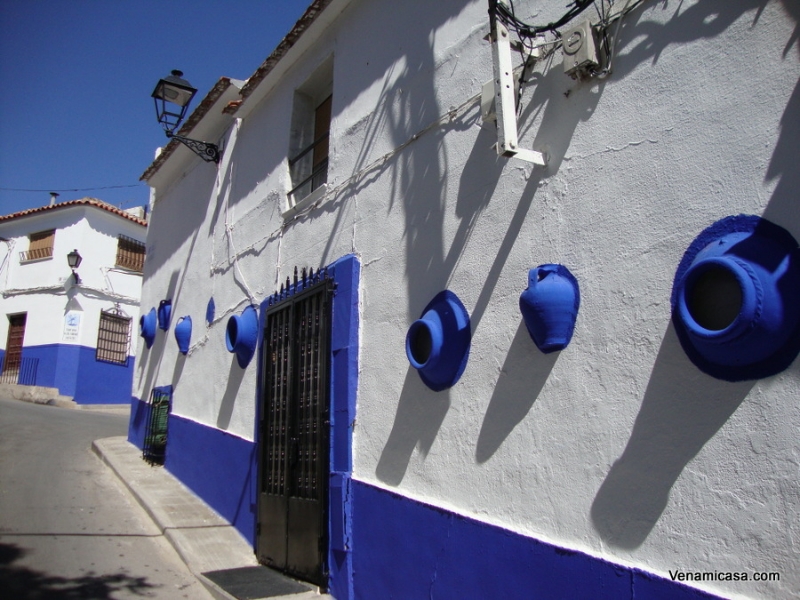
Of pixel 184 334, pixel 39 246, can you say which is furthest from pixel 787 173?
pixel 39 246

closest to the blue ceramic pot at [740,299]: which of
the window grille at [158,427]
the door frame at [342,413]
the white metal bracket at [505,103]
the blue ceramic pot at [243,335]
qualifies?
the white metal bracket at [505,103]

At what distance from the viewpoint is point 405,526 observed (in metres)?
4.13

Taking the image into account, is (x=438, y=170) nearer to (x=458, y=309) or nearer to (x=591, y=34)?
(x=458, y=309)

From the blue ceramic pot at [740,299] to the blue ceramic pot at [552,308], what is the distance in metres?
0.54

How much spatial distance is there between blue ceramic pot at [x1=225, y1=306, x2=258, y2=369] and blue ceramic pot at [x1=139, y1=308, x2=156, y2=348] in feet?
13.2

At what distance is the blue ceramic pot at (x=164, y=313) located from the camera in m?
9.95

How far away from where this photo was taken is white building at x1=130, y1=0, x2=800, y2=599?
2508 millimetres

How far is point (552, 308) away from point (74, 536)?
5249mm

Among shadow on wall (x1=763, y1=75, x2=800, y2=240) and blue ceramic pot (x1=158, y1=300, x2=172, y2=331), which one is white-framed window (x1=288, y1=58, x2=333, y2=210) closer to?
blue ceramic pot (x1=158, y1=300, x2=172, y2=331)

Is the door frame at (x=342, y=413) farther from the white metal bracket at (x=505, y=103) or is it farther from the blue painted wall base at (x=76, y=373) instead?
the blue painted wall base at (x=76, y=373)

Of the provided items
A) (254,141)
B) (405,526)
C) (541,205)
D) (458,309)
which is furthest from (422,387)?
(254,141)

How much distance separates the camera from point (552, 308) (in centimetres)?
314

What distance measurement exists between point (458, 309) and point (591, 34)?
1.65 meters

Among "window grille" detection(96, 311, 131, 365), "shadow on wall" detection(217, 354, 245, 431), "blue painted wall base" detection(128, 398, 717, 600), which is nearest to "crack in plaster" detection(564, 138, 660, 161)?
"blue painted wall base" detection(128, 398, 717, 600)
